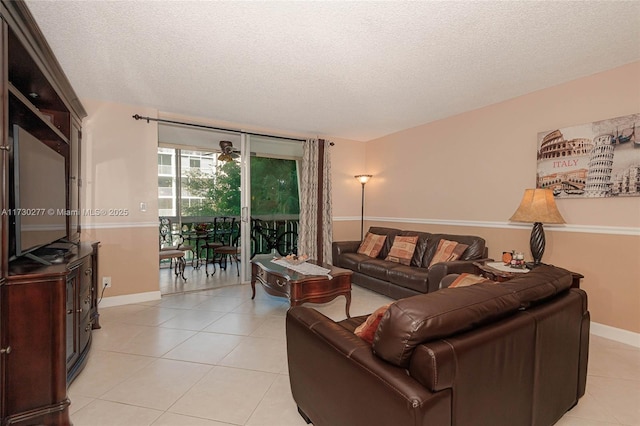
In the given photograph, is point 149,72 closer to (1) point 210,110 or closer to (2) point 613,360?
(1) point 210,110

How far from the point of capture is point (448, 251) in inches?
147

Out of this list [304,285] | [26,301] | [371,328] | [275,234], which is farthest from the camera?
[275,234]

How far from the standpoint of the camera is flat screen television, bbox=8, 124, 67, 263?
66.2 inches

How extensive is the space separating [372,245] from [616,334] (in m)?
2.82

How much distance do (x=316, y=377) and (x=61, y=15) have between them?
2.80 meters

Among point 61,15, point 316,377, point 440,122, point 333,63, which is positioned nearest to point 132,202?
point 61,15

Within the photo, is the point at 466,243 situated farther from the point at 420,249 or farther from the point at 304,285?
Answer: the point at 304,285

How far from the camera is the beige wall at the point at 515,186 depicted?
2.74 metres

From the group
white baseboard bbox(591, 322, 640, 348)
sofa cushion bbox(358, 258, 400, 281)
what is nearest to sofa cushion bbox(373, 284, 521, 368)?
white baseboard bbox(591, 322, 640, 348)

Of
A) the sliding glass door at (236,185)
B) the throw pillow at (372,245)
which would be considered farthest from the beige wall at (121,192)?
the throw pillow at (372,245)

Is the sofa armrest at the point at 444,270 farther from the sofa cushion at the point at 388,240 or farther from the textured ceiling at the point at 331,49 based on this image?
the textured ceiling at the point at 331,49

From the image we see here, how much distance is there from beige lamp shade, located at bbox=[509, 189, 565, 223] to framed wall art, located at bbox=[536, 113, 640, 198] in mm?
429

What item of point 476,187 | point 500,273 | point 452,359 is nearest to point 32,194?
point 452,359

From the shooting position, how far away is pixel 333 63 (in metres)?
2.66
